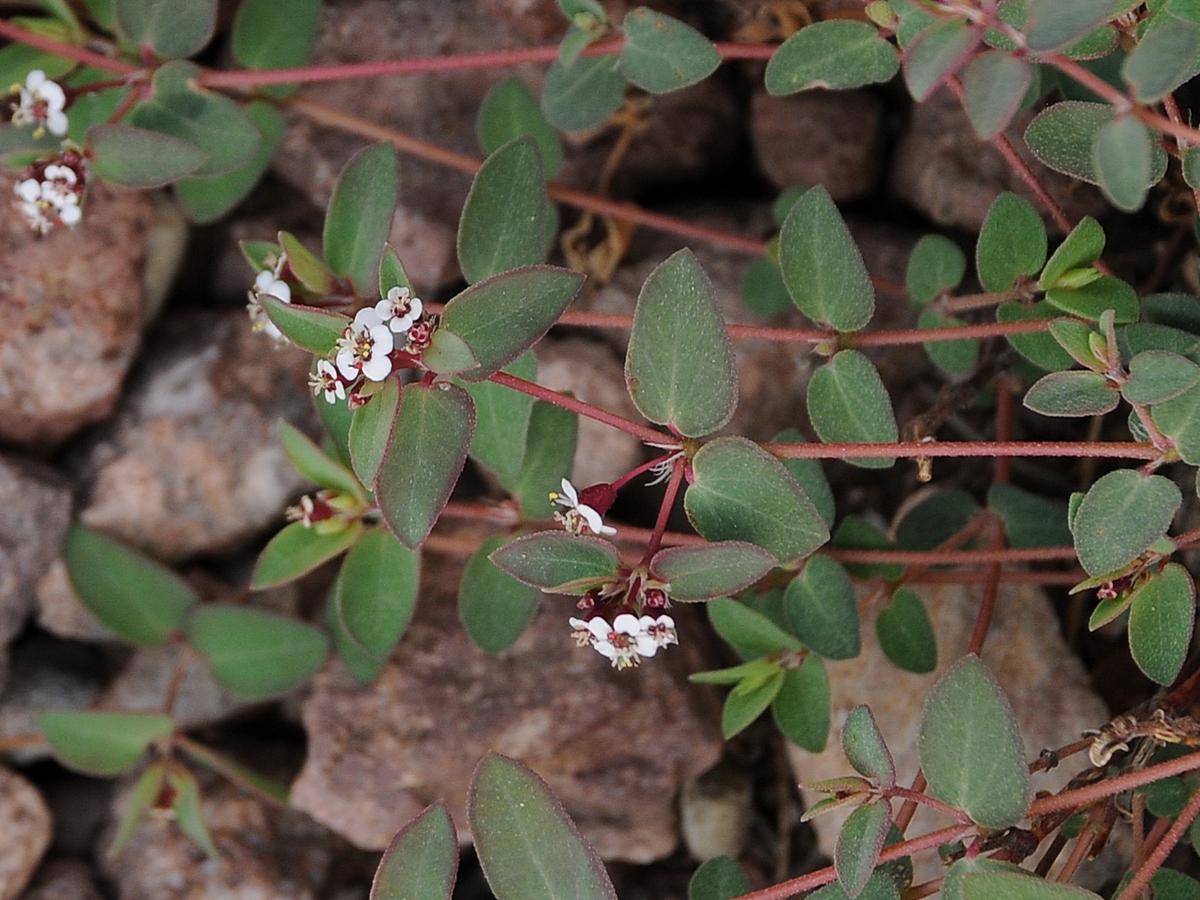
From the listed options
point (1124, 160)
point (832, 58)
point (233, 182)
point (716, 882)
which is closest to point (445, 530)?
point (233, 182)

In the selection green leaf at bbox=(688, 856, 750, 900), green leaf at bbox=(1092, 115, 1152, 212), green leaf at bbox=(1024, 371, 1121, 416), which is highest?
green leaf at bbox=(1092, 115, 1152, 212)

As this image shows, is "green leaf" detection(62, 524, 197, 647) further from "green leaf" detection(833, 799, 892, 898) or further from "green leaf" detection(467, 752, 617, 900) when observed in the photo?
"green leaf" detection(833, 799, 892, 898)

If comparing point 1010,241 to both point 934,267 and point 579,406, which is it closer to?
point 934,267

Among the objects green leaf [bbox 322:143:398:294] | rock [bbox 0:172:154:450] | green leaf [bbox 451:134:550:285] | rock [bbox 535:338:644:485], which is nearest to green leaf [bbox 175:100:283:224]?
rock [bbox 0:172:154:450]

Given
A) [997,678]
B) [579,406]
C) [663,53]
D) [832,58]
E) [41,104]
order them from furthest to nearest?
Answer: 1. [997,678]
2. [41,104]
3. [663,53]
4. [832,58]
5. [579,406]

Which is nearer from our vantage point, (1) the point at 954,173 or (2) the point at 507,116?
(2) the point at 507,116

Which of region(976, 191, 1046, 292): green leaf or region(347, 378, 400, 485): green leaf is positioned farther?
region(976, 191, 1046, 292): green leaf

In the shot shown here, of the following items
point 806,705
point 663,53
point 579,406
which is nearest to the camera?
point 579,406
